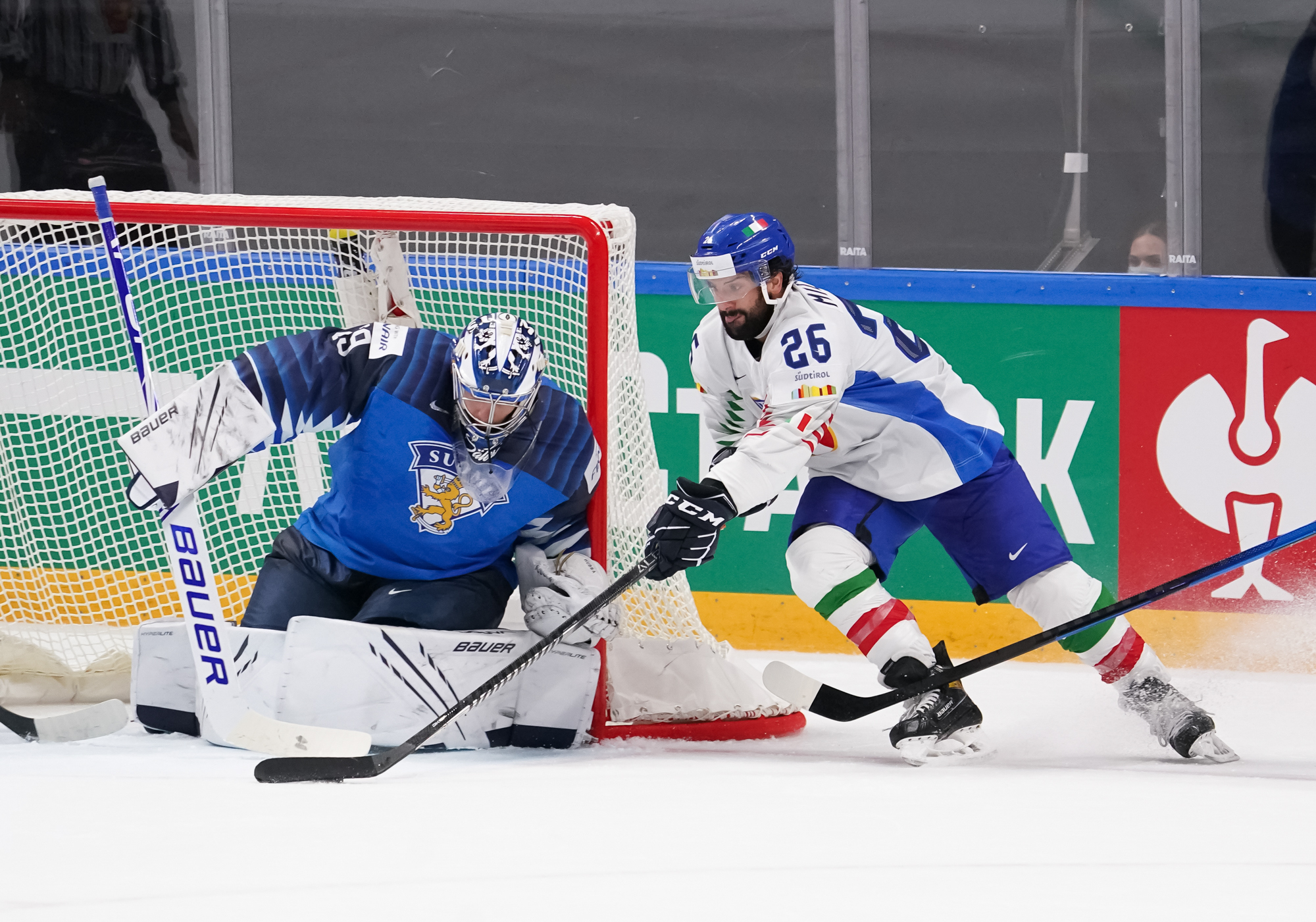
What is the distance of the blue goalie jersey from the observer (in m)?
2.75

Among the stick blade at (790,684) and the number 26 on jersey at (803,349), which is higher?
Result: the number 26 on jersey at (803,349)

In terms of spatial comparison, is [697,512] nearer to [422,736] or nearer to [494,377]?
[494,377]

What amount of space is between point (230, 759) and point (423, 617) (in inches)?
17.9

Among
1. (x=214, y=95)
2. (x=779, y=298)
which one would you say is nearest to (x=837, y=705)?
(x=779, y=298)

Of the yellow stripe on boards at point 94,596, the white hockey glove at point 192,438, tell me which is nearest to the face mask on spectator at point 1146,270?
the white hockey glove at point 192,438

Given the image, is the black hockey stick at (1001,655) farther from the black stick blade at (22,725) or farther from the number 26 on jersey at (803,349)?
the black stick blade at (22,725)

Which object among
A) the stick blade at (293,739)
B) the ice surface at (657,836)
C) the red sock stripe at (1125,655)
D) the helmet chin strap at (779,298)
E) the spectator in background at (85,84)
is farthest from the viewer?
the spectator in background at (85,84)

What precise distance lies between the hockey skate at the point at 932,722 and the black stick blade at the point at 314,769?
3.28 feet

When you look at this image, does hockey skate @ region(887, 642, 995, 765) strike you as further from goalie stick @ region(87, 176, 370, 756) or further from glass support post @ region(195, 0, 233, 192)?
glass support post @ region(195, 0, 233, 192)

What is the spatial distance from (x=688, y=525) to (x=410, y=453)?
1.91 ft

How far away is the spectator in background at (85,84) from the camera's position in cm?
438

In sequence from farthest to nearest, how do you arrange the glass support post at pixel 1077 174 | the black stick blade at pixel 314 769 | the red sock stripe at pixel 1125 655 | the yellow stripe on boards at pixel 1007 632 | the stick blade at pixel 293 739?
the glass support post at pixel 1077 174 < the yellow stripe on boards at pixel 1007 632 < the red sock stripe at pixel 1125 655 < the stick blade at pixel 293 739 < the black stick blade at pixel 314 769

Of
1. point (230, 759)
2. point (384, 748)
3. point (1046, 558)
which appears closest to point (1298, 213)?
point (1046, 558)

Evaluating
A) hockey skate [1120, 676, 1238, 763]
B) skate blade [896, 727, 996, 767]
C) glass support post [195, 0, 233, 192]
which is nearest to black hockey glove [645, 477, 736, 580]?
skate blade [896, 727, 996, 767]
